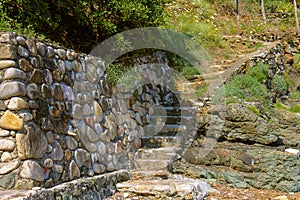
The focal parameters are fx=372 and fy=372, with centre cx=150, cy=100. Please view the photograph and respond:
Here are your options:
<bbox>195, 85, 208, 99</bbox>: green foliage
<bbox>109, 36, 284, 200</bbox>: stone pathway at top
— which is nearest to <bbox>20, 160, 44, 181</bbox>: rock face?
<bbox>109, 36, 284, 200</bbox>: stone pathway at top

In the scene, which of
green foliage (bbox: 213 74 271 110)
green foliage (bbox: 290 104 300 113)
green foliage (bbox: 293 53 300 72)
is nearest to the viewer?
green foliage (bbox: 213 74 271 110)

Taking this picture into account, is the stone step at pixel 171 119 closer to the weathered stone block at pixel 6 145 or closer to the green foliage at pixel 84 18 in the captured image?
the green foliage at pixel 84 18

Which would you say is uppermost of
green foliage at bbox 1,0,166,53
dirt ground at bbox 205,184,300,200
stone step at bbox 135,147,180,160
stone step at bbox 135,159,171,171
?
green foliage at bbox 1,0,166,53

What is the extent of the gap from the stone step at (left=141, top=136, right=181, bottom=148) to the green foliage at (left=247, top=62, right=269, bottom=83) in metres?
3.13

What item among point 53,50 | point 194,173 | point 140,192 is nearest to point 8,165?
point 53,50

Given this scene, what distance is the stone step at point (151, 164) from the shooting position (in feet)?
19.8

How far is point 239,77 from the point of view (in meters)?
8.20

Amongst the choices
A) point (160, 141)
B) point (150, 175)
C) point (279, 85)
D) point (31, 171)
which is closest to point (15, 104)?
point (31, 171)

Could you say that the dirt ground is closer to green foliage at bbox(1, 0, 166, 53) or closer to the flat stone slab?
the flat stone slab

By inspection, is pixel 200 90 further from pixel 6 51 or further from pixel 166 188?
pixel 6 51

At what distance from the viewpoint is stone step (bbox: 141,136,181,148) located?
647 cm

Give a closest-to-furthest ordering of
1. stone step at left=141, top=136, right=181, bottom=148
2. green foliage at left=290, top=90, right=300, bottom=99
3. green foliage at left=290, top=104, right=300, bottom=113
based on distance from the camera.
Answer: stone step at left=141, top=136, right=181, bottom=148 → green foliage at left=290, top=104, right=300, bottom=113 → green foliage at left=290, top=90, right=300, bottom=99

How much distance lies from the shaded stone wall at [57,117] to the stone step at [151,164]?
198 mm

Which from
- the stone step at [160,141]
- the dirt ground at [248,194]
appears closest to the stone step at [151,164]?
the stone step at [160,141]
